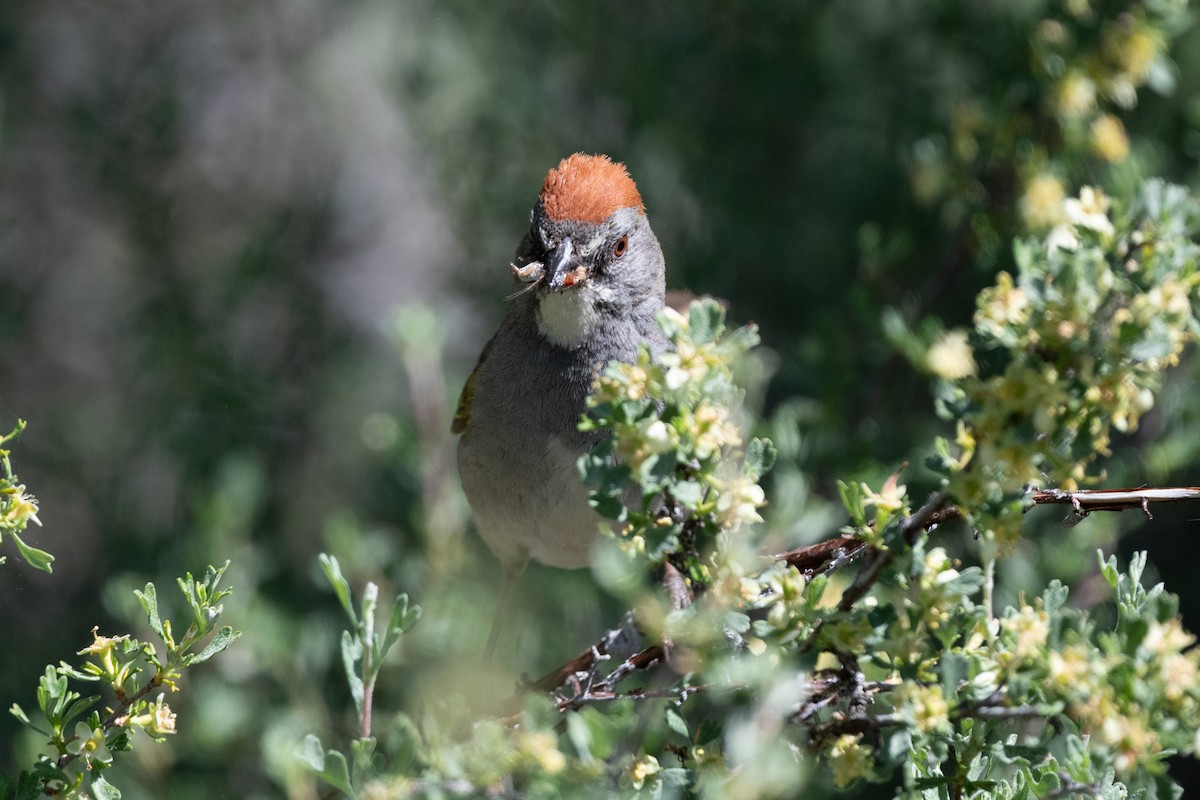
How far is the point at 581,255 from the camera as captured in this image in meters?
3.56

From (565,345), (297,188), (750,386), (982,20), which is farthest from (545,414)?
(297,188)

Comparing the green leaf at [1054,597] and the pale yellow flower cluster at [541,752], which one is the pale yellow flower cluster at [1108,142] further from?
the pale yellow flower cluster at [541,752]

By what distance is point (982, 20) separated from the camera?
443 centimetres

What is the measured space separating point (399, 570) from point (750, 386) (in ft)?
5.84

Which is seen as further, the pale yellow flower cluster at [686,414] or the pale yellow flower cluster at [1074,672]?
the pale yellow flower cluster at [686,414]

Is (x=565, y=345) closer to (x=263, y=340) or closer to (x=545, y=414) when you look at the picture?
(x=545, y=414)

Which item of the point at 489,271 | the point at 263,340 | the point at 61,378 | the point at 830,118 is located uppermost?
the point at 830,118

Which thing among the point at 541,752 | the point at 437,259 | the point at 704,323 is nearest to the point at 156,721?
the point at 541,752

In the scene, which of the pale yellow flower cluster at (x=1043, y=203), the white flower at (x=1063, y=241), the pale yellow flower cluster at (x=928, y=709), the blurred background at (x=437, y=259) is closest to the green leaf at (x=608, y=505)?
the pale yellow flower cluster at (x=928, y=709)

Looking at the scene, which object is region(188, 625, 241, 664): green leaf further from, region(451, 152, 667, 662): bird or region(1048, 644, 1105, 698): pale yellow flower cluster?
region(451, 152, 667, 662): bird

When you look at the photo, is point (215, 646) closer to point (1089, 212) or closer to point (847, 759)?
point (847, 759)

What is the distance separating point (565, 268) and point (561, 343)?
0.25 meters

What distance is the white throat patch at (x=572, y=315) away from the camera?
11.8 feet

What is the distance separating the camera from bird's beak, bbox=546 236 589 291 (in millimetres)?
3455
